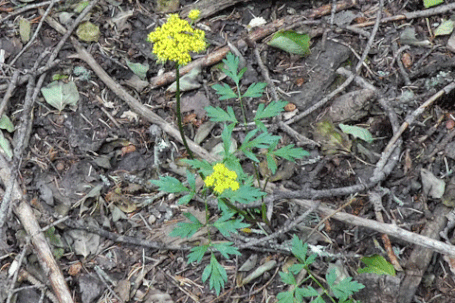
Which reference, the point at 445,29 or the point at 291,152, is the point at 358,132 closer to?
the point at 291,152

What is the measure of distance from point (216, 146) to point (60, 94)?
3.78 ft

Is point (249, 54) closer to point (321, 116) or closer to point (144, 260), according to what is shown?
point (321, 116)

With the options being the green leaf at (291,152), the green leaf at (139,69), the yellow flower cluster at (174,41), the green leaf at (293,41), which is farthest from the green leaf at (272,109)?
the green leaf at (139,69)

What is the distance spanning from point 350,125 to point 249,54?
34.6 inches

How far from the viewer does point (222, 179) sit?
2213 mm

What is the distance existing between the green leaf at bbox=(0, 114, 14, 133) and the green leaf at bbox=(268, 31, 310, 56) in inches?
74.4

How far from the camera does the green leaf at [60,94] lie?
3.22 m

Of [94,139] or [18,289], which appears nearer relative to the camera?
[18,289]

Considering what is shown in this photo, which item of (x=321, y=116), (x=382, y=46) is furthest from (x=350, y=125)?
(x=382, y=46)

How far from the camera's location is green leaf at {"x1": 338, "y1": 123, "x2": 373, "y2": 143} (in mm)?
2988

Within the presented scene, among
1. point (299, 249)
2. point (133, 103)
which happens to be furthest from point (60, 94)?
point (299, 249)

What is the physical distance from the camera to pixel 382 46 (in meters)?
3.30

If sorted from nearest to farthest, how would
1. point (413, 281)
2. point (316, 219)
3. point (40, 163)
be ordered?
point (413, 281), point (316, 219), point (40, 163)

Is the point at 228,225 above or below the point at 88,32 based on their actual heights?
below
